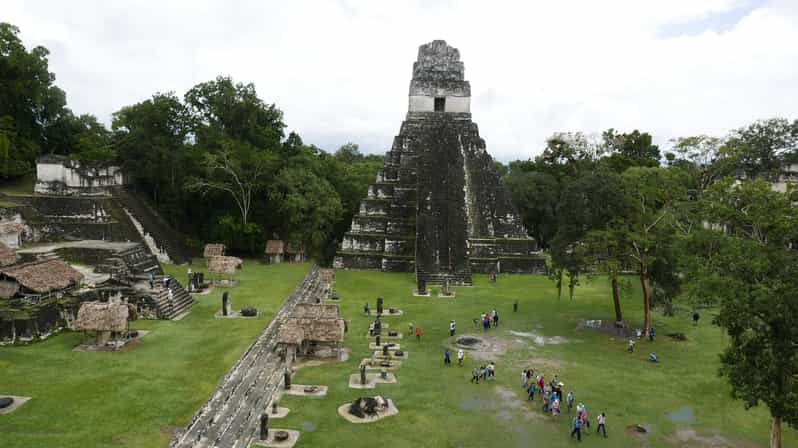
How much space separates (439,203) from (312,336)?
66.1ft

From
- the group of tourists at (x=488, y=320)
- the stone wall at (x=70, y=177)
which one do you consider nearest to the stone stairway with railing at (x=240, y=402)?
the group of tourists at (x=488, y=320)

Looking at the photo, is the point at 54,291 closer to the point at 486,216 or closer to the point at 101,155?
the point at 101,155

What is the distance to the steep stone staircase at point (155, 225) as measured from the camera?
3784 centimetres

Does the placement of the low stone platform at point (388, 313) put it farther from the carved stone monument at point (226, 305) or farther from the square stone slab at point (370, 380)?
the square stone slab at point (370, 380)

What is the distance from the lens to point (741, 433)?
1564 centimetres

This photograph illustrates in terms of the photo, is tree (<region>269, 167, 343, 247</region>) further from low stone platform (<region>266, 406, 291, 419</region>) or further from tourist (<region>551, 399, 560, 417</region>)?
tourist (<region>551, 399, 560, 417</region>)

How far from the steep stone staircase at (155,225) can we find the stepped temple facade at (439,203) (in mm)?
11157

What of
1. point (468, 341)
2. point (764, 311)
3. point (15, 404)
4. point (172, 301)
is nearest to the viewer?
point (764, 311)

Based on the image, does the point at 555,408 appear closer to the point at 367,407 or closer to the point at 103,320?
the point at 367,407

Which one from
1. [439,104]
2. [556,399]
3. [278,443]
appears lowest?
[278,443]

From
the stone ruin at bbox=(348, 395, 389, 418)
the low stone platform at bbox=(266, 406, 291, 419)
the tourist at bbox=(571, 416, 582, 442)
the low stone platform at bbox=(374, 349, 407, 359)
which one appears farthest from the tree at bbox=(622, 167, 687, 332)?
the low stone platform at bbox=(266, 406, 291, 419)

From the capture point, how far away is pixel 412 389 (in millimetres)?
18266

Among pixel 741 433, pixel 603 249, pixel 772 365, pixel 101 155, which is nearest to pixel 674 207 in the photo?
pixel 603 249

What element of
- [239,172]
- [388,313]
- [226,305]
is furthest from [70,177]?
[388,313]
